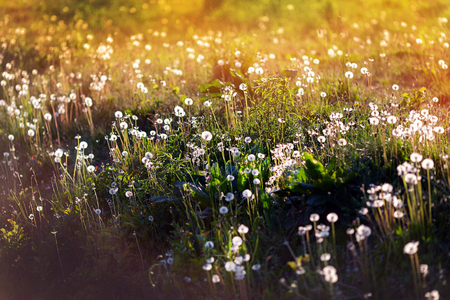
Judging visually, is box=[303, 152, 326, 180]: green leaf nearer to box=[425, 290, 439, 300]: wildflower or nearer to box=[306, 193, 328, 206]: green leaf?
box=[306, 193, 328, 206]: green leaf

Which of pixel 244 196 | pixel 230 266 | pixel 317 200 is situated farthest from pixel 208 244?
pixel 317 200

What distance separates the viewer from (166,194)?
3.08 meters

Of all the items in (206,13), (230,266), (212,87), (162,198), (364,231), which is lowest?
(162,198)

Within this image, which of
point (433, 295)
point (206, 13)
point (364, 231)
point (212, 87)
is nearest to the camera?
point (433, 295)

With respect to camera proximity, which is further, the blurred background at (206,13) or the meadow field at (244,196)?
the blurred background at (206,13)

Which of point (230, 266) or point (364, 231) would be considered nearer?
point (364, 231)

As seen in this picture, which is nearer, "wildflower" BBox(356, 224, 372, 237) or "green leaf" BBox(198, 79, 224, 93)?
"wildflower" BBox(356, 224, 372, 237)

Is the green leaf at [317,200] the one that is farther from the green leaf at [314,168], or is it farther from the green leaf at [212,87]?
the green leaf at [212,87]

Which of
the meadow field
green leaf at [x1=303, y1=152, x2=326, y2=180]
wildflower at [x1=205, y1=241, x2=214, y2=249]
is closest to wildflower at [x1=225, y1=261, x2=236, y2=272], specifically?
the meadow field

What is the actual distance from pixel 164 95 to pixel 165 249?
266 cm

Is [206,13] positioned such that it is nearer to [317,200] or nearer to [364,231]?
[317,200]

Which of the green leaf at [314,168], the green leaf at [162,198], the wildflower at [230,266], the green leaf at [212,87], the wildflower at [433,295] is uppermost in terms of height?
the green leaf at [212,87]

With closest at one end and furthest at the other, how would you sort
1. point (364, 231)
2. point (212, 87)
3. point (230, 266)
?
point (364, 231)
point (230, 266)
point (212, 87)

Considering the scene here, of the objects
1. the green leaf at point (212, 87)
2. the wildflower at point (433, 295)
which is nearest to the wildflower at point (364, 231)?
the wildflower at point (433, 295)
